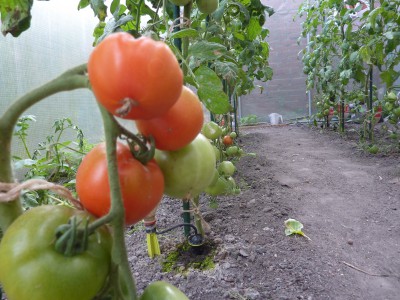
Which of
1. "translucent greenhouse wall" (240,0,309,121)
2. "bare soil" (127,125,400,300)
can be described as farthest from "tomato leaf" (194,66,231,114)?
"translucent greenhouse wall" (240,0,309,121)

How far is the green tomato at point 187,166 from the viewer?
39cm

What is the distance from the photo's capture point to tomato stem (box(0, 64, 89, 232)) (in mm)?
303

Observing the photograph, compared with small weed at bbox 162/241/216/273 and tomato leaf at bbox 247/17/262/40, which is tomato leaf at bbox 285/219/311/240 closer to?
small weed at bbox 162/241/216/273

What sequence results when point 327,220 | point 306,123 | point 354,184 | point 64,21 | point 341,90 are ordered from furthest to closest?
point 306,123 < point 341,90 < point 64,21 < point 354,184 < point 327,220

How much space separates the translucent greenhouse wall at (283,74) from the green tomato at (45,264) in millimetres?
7059

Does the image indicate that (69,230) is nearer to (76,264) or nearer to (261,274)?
(76,264)

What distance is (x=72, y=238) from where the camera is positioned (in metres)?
0.29

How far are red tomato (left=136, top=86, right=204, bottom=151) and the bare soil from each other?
3.10 ft

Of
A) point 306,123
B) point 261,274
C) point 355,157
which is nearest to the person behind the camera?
point 261,274

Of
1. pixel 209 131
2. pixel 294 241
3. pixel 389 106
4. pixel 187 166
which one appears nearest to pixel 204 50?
pixel 209 131

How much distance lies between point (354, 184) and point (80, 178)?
2477mm

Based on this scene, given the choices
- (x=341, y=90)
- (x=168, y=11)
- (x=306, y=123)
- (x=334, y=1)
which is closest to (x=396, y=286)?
(x=168, y=11)

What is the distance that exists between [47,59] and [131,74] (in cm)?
302

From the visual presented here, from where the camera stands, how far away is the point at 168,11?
1229 millimetres
